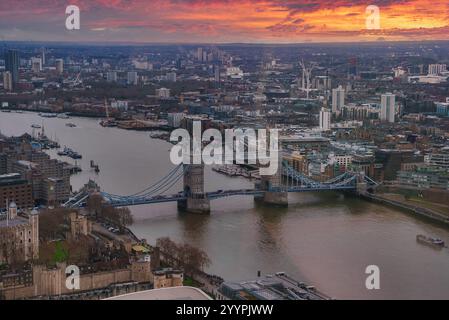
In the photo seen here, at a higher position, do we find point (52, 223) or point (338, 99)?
point (338, 99)

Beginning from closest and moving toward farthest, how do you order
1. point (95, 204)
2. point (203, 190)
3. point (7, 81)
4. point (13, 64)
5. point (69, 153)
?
point (95, 204)
point (203, 190)
point (69, 153)
point (13, 64)
point (7, 81)

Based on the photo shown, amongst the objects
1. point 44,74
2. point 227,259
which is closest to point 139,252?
point 227,259

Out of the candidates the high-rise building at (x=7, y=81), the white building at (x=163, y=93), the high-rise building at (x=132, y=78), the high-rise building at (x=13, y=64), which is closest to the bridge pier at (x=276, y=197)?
the high-rise building at (x=13, y=64)

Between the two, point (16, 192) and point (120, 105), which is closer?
point (16, 192)

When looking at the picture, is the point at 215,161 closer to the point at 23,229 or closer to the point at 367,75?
the point at 23,229

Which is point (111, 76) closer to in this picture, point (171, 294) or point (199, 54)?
point (199, 54)

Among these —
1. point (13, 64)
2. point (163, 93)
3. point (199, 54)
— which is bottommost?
point (163, 93)

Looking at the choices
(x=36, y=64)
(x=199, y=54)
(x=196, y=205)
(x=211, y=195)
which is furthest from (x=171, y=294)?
(x=36, y=64)

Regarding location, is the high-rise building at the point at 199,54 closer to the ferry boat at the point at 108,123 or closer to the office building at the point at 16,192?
the ferry boat at the point at 108,123
